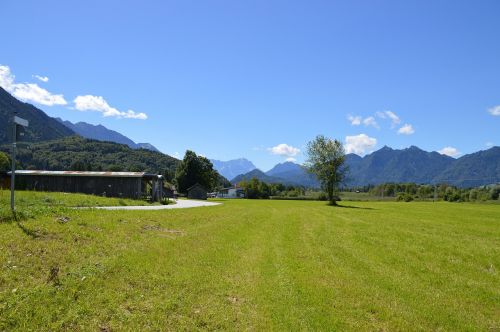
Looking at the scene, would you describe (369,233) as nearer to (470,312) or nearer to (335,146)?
(470,312)

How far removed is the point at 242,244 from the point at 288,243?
98.6 inches

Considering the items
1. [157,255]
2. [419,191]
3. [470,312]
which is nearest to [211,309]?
[157,255]

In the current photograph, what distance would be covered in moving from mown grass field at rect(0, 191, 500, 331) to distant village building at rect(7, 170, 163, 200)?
110 ft

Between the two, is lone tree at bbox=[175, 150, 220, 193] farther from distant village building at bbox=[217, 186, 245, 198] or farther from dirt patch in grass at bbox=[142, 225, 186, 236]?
dirt patch in grass at bbox=[142, 225, 186, 236]

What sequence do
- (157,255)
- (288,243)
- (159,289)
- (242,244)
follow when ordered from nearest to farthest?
(159,289), (157,255), (242,244), (288,243)

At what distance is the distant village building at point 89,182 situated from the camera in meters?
49.1

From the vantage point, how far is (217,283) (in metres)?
10.8

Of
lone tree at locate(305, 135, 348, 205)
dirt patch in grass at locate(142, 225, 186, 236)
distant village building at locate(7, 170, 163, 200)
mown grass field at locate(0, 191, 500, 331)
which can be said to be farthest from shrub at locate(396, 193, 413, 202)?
dirt patch in grass at locate(142, 225, 186, 236)

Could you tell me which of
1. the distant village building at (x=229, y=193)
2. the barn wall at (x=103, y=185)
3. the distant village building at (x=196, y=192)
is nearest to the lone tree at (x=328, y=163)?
the distant village building at (x=196, y=192)

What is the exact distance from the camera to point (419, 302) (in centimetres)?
986

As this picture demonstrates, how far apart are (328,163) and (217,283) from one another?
249ft

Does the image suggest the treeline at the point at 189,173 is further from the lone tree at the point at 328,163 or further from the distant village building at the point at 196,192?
the lone tree at the point at 328,163

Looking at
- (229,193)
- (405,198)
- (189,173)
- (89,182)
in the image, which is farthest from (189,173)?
(229,193)

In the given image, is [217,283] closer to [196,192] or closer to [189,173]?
[196,192]
